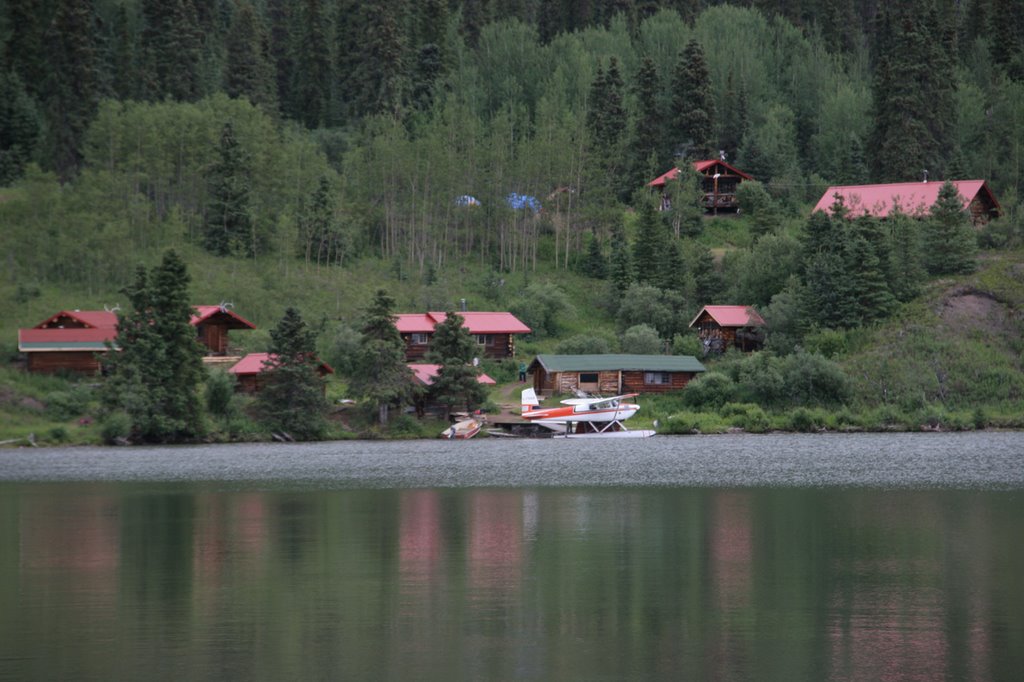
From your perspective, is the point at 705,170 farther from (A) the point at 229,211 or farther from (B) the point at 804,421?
(B) the point at 804,421

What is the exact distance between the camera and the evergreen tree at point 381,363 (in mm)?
65125

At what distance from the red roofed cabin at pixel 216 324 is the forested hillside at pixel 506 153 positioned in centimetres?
229

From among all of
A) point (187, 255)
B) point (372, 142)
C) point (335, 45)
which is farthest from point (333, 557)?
point (335, 45)

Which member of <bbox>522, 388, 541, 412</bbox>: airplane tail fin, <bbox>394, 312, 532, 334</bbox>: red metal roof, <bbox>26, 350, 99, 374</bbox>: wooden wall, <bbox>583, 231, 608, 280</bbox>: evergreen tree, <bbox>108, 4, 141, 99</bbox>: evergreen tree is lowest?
<bbox>522, 388, 541, 412</bbox>: airplane tail fin

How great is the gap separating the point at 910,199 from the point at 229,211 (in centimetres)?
4866

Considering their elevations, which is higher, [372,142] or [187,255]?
[372,142]

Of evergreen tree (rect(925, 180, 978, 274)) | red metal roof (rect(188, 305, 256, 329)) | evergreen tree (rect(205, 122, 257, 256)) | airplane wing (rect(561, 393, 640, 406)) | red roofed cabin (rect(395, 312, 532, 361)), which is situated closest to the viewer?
airplane wing (rect(561, 393, 640, 406))

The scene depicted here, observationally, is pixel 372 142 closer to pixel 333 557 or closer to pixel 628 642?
pixel 333 557

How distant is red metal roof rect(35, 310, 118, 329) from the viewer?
7144cm

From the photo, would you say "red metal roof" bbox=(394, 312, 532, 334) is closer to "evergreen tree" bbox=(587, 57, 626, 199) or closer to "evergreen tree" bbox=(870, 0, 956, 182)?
"evergreen tree" bbox=(587, 57, 626, 199)

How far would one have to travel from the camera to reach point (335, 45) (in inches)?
5049

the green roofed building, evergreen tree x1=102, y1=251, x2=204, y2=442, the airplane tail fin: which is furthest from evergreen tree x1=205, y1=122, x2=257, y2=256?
the airplane tail fin

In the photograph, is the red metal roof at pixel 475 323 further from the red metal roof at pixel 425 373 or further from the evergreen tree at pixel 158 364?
Result: the evergreen tree at pixel 158 364

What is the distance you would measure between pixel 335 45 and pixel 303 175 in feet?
125
